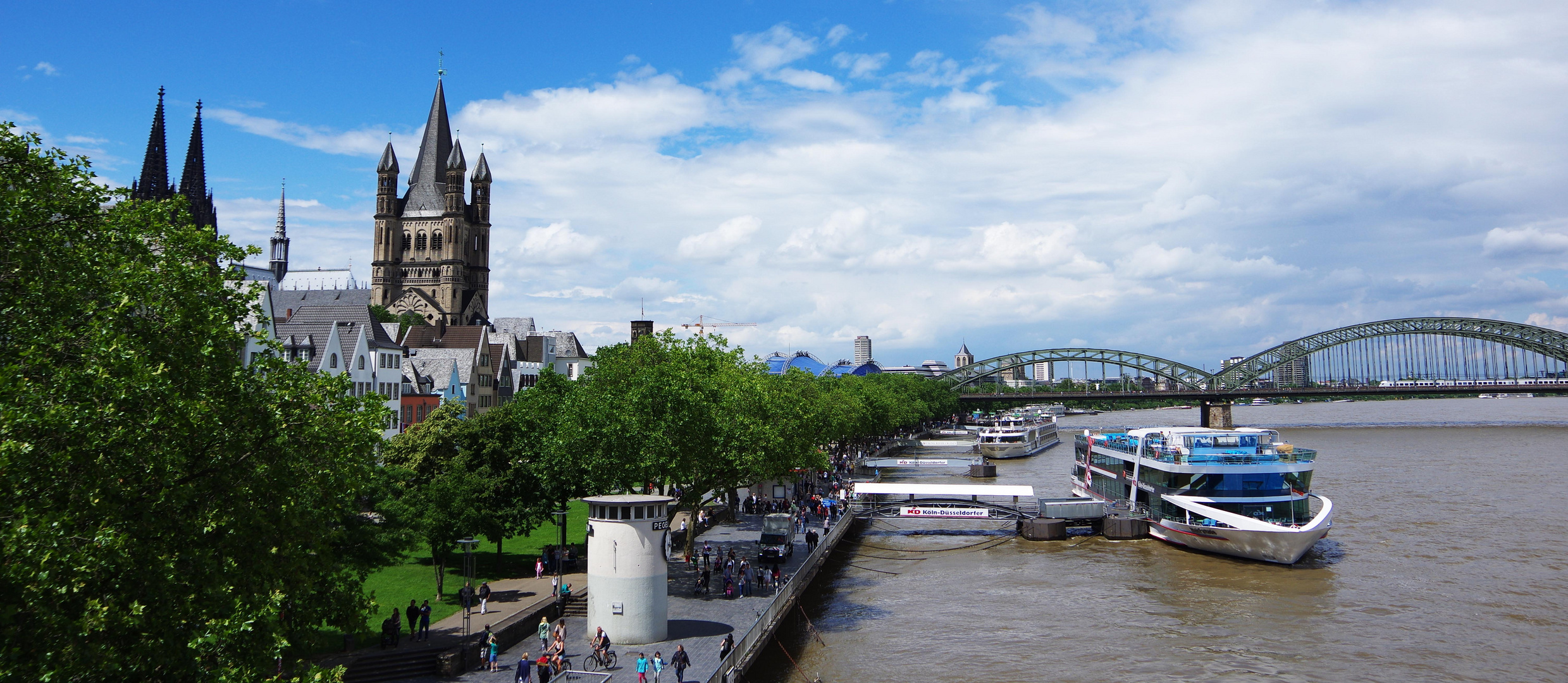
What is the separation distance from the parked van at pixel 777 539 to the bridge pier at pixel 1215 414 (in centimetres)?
14641

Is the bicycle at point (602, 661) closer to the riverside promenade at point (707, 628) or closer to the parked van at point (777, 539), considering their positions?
the riverside promenade at point (707, 628)

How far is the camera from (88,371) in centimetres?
1478

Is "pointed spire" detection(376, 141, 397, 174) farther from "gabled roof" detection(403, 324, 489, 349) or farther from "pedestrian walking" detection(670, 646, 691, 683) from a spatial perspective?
"pedestrian walking" detection(670, 646, 691, 683)

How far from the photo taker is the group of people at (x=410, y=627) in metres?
30.2

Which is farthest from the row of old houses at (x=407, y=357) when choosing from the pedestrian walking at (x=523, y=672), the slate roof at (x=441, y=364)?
the pedestrian walking at (x=523, y=672)

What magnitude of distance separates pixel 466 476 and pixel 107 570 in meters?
26.4

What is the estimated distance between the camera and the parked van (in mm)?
45850

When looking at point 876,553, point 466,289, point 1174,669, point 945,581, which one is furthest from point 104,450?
point 466,289

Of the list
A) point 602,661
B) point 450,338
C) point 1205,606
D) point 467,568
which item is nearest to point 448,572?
point 467,568

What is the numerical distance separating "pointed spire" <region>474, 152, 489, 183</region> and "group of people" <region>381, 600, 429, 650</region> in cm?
16683

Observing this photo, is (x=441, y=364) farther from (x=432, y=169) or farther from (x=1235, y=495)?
(x=432, y=169)

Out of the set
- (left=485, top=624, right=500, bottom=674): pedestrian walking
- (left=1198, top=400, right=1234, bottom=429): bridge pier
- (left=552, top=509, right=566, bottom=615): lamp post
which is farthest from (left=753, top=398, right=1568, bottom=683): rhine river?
(left=1198, top=400, right=1234, bottom=429): bridge pier

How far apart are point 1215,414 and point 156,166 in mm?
175214

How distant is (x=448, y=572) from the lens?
1725 inches
